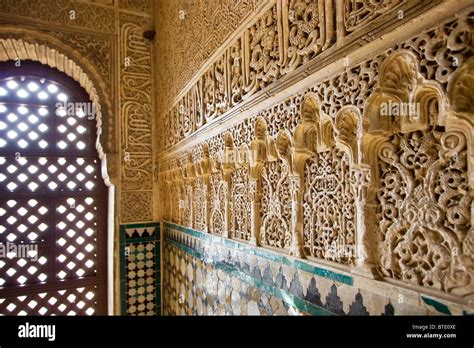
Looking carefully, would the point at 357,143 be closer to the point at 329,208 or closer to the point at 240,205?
the point at 329,208

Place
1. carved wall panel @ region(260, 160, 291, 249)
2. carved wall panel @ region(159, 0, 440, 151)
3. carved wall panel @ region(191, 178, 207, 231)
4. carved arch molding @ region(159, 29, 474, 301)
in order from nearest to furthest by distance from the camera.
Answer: carved arch molding @ region(159, 29, 474, 301)
carved wall panel @ region(159, 0, 440, 151)
carved wall panel @ region(260, 160, 291, 249)
carved wall panel @ region(191, 178, 207, 231)

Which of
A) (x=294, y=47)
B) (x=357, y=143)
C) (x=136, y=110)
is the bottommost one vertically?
(x=357, y=143)

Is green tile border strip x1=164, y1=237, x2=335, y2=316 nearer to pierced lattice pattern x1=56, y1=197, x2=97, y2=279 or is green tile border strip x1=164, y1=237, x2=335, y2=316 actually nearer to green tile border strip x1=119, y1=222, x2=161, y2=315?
green tile border strip x1=119, y1=222, x2=161, y2=315

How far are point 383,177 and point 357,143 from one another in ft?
0.46

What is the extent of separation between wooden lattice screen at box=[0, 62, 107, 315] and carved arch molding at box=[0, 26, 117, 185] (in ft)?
0.39

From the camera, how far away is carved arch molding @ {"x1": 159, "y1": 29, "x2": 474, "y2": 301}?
78 centimetres

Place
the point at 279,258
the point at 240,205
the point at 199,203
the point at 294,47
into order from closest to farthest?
the point at 294,47, the point at 279,258, the point at 240,205, the point at 199,203

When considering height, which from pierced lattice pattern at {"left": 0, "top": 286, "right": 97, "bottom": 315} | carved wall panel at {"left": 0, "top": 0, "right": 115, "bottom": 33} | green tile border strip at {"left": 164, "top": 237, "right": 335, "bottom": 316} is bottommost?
pierced lattice pattern at {"left": 0, "top": 286, "right": 97, "bottom": 315}

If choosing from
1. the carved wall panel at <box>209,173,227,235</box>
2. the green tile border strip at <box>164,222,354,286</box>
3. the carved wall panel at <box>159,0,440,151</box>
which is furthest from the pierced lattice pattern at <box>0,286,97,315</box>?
the carved wall panel at <box>159,0,440,151</box>

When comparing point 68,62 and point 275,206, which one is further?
point 68,62

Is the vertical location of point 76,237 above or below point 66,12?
below

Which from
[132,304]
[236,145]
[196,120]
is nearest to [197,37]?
[196,120]

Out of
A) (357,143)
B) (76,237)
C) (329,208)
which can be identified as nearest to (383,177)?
(357,143)

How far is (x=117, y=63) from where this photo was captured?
358cm
